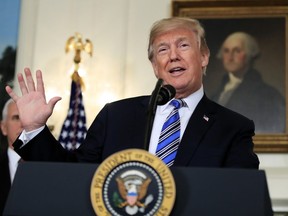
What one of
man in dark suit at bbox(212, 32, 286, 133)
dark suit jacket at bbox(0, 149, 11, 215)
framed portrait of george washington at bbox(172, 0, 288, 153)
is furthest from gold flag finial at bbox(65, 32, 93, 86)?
man in dark suit at bbox(212, 32, 286, 133)

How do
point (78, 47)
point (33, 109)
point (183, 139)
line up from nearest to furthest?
point (33, 109) → point (183, 139) → point (78, 47)

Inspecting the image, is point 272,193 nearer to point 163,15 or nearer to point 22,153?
point 163,15

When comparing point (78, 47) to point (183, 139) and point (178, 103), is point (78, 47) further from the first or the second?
point (183, 139)

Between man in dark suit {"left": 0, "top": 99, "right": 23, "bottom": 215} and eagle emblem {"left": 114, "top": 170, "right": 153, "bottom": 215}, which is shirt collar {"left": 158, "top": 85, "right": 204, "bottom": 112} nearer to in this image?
eagle emblem {"left": 114, "top": 170, "right": 153, "bottom": 215}

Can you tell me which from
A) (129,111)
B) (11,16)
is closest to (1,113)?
(11,16)

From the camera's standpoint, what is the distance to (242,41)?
6.83m

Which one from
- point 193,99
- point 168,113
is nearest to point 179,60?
point 193,99

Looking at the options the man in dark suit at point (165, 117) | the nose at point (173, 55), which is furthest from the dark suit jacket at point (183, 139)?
the nose at point (173, 55)

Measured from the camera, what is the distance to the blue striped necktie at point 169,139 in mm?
2652

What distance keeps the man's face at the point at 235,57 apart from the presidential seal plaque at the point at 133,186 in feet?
16.2

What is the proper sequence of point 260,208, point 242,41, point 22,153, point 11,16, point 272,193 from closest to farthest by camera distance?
point 260,208, point 22,153, point 272,193, point 242,41, point 11,16

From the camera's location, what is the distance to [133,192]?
1934mm

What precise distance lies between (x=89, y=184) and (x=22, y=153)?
68cm

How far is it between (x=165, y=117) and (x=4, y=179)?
305 cm
